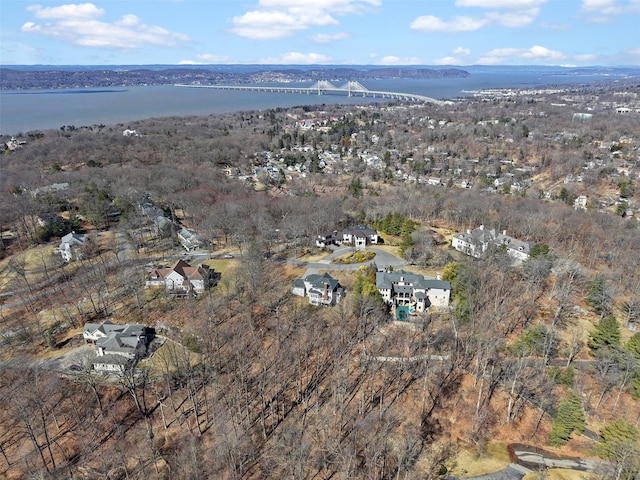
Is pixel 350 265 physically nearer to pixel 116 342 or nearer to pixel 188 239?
pixel 188 239

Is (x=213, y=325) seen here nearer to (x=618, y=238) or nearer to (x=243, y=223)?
(x=243, y=223)

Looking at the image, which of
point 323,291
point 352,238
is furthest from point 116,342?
point 352,238

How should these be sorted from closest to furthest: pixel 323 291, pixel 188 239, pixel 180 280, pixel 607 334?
pixel 607 334 < pixel 323 291 < pixel 180 280 < pixel 188 239


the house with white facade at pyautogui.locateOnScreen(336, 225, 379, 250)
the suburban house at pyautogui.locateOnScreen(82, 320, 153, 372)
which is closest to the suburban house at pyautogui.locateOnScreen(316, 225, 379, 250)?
the house with white facade at pyautogui.locateOnScreen(336, 225, 379, 250)

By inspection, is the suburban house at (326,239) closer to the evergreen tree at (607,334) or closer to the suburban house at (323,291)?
the suburban house at (323,291)

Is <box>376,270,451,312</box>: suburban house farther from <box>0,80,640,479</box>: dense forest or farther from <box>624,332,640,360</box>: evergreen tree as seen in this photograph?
<box>624,332,640,360</box>: evergreen tree

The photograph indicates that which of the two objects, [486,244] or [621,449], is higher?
[486,244]
